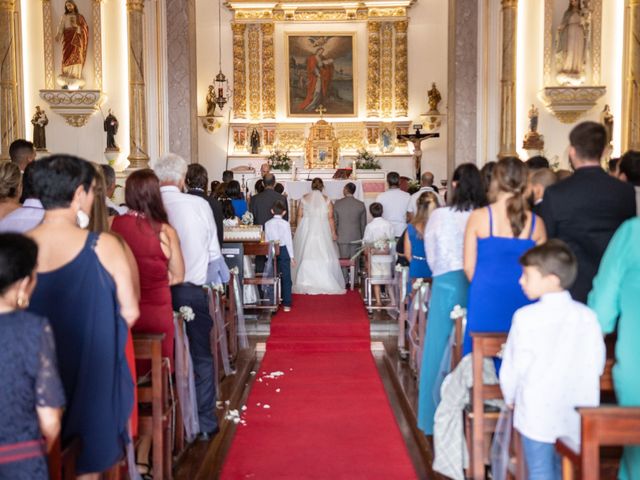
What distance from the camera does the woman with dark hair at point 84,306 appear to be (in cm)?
318

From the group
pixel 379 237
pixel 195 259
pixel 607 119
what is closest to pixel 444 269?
pixel 195 259

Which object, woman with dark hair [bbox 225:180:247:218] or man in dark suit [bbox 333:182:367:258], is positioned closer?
woman with dark hair [bbox 225:180:247:218]

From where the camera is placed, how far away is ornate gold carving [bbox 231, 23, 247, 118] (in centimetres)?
1923

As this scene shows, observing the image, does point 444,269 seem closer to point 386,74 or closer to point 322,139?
point 322,139

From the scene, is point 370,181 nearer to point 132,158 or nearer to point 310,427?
point 132,158

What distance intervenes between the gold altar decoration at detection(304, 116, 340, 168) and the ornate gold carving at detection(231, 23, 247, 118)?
193 centimetres

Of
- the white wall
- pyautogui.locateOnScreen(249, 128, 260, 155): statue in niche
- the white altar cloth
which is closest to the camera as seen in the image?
the white altar cloth

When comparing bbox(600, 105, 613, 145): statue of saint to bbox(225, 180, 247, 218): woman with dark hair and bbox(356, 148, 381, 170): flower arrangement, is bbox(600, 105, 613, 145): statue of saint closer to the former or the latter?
bbox(225, 180, 247, 218): woman with dark hair

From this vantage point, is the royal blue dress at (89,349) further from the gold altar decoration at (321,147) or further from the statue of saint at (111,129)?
the gold altar decoration at (321,147)

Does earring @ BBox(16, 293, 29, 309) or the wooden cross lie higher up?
the wooden cross

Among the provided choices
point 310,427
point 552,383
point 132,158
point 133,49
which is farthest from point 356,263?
point 552,383

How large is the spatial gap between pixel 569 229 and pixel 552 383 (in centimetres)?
128

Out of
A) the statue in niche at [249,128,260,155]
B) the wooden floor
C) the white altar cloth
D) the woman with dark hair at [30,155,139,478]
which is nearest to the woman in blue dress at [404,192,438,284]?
the wooden floor

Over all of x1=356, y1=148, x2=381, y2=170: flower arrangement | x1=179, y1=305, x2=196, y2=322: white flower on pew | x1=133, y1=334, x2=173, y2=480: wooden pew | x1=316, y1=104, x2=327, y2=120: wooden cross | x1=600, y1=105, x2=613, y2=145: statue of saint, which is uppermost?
x1=316, y1=104, x2=327, y2=120: wooden cross
